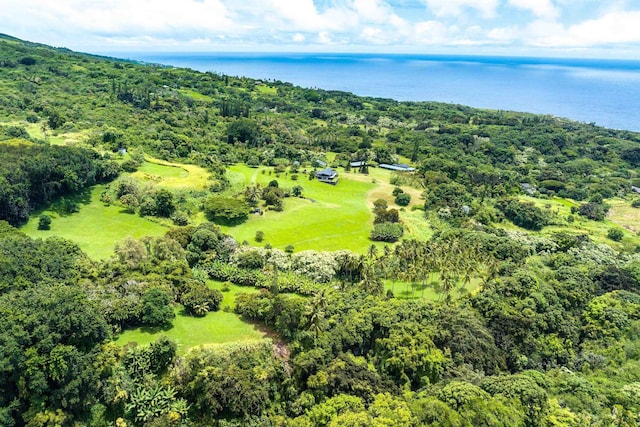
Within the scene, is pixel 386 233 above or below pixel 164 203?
below

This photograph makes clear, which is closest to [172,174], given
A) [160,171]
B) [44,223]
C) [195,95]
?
[160,171]

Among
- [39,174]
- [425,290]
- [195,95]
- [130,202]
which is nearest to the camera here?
[425,290]

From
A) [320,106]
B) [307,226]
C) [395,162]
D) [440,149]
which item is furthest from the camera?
[320,106]

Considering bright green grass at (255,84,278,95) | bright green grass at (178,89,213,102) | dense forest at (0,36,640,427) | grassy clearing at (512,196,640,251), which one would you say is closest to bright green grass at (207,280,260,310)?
dense forest at (0,36,640,427)

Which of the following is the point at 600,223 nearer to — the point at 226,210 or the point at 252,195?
the point at 252,195

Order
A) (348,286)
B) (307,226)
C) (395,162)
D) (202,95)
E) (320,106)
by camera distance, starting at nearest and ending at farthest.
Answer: (348,286) < (307,226) < (395,162) < (202,95) < (320,106)

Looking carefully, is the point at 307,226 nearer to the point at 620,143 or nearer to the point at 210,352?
the point at 210,352

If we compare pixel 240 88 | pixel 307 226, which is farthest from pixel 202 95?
pixel 307 226

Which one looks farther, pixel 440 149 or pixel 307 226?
pixel 440 149

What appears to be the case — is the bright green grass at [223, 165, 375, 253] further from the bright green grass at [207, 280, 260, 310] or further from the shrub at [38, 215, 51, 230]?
the shrub at [38, 215, 51, 230]
